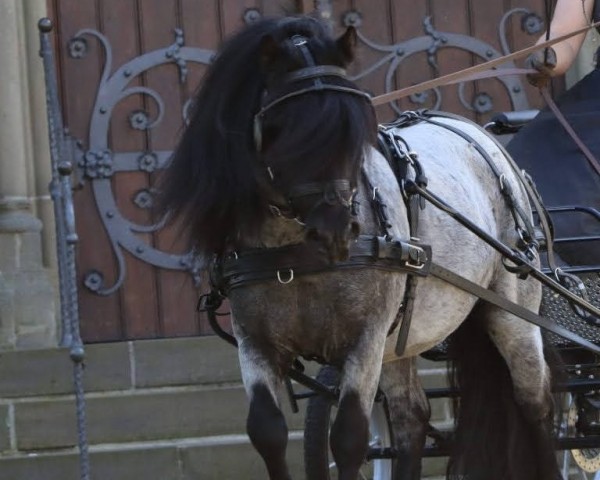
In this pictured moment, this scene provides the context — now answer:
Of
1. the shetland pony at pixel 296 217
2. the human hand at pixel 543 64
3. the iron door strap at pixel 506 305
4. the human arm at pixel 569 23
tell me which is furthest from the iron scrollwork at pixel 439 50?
the shetland pony at pixel 296 217

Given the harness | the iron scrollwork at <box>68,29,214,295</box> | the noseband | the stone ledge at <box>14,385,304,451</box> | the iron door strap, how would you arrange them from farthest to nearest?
the iron scrollwork at <box>68,29,214,295</box>, the stone ledge at <box>14,385,304,451</box>, the iron door strap, the harness, the noseband

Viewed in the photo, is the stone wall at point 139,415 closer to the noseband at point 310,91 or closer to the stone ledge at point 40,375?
the stone ledge at point 40,375

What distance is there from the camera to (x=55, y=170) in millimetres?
6461

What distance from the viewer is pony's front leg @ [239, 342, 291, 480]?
12.7 feet

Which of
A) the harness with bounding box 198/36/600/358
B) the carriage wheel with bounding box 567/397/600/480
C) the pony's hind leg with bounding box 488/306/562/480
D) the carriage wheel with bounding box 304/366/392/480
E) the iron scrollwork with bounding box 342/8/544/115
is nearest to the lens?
the harness with bounding box 198/36/600/358

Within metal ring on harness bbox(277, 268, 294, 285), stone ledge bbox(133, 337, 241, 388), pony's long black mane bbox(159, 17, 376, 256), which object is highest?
pony's long black mane bbox(159, 17, 376, 256)

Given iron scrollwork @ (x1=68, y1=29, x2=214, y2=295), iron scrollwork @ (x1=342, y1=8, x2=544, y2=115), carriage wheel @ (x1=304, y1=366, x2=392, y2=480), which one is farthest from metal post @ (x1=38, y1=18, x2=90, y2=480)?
iron scrollwork @ (x1=342, y1=8, x2=544, y2=115)

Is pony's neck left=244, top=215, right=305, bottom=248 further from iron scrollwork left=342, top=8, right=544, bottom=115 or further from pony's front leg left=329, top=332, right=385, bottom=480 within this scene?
iron scrollwork left=342, top=8, right=544, bottom=115

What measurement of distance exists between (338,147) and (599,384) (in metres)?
1.73

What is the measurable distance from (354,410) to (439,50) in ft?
13.5

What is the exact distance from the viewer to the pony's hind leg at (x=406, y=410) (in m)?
4.80

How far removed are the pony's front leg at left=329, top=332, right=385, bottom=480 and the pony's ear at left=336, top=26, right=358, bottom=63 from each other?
735mm

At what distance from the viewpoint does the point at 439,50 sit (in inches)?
303

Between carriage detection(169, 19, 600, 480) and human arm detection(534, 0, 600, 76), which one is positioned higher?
human arm detection(534, 0, 600, 76)
